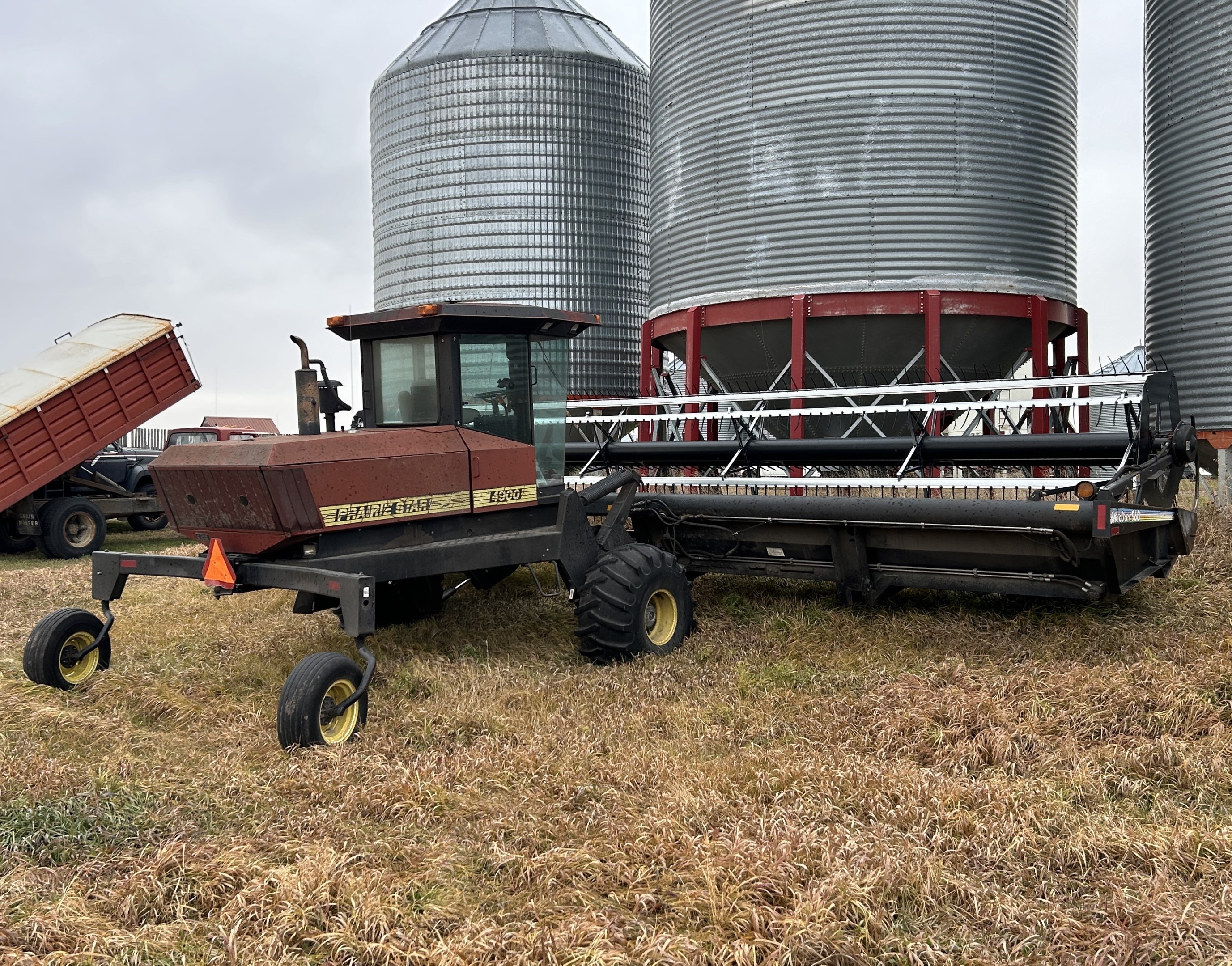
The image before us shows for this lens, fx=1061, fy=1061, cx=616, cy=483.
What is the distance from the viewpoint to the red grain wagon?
1156 cm

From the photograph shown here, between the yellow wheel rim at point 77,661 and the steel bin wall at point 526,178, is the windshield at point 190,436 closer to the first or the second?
the steel bin wall at point 526,178

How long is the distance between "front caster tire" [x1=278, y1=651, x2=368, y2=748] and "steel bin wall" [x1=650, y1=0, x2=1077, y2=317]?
7931 millimetres

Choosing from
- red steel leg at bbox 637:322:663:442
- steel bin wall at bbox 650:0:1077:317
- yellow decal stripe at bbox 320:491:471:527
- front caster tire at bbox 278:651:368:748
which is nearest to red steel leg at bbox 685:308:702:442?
steel bin wall at bbox 650:0:1077:317

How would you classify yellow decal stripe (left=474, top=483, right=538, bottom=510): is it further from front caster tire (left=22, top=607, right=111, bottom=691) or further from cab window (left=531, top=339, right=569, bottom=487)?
front caster tire (left=22, top=607, right=111, bottom=691)

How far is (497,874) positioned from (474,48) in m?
15.3

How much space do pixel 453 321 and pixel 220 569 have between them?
1927 millimetres

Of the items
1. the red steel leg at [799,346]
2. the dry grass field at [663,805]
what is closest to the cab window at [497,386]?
the dry grass field at [663,805]

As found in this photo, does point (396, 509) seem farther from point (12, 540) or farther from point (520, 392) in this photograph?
point (12, 540)

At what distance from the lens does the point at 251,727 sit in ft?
17.1

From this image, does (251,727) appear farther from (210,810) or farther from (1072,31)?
(1072,31)

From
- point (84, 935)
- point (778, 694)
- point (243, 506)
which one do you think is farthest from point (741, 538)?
point (84, 935)

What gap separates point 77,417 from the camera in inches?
472

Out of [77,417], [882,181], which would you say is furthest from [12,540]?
[882,181]

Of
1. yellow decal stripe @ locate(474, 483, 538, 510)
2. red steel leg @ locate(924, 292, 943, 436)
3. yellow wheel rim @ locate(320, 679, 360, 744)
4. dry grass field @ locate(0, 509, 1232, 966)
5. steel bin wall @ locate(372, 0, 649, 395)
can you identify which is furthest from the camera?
steel bin wall @ locate(372, 0, 649, 395)
